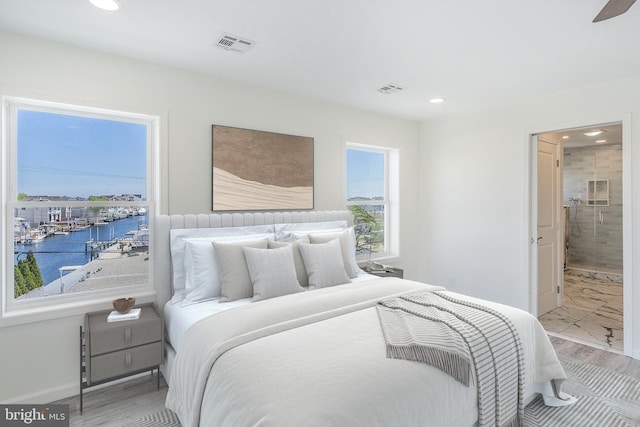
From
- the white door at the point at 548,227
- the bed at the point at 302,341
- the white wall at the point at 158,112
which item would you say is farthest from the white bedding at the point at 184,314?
the white door at the point at 548,227

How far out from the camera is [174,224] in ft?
9.50

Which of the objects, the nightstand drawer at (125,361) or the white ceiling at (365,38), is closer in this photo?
the white ceiling at (365,38)

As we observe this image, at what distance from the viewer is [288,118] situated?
3650 mm

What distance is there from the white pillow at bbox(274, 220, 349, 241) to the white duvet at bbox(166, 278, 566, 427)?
3.47 ft

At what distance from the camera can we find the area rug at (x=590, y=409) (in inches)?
87.4

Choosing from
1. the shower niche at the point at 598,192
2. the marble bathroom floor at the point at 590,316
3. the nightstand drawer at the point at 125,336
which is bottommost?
the marble bathroom floor at the point at 590,316

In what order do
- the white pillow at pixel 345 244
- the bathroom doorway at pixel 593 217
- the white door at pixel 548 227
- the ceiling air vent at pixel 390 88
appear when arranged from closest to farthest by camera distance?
1. the white pillow at pixel 345 244
2. the ceiling air vent at pixel 390 88
3. the white door at pixel 548 227
4. the bathroom doorway at pixel 593 217

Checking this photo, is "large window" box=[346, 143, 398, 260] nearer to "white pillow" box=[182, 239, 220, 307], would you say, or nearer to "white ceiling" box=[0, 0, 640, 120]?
"white ceiling" box=[0, 0, 640, 120]

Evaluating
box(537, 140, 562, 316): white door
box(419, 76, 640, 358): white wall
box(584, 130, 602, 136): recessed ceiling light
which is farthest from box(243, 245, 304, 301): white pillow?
box(584, 130, 602, 136): recessed ceiling light

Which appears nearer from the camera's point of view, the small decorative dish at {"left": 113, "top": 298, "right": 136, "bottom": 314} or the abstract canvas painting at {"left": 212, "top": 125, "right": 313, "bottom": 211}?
the small decorative dish at {"left": 113, "top": 298, "right": 136, "bottom": 314}

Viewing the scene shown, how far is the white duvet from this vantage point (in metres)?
1.35

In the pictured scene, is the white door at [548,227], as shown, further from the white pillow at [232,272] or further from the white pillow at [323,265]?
the white pillow at [232,272]

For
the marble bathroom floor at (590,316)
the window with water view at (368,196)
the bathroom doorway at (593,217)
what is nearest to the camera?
the marble bathroom floor at (590,316)

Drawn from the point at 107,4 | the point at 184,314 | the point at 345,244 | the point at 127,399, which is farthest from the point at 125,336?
the point at 107,4
